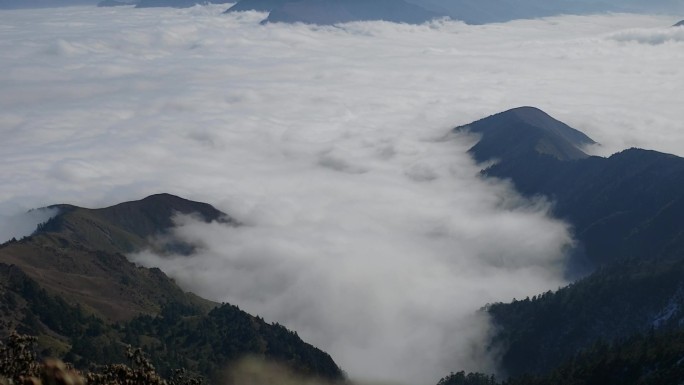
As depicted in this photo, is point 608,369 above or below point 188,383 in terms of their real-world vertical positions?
below

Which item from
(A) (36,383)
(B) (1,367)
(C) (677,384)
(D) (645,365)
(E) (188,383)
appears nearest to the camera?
(A) (36,383)

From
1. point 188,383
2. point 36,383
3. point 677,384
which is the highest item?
point 36,383

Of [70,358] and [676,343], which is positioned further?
[70,358]

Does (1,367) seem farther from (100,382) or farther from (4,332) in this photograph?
(4,332)

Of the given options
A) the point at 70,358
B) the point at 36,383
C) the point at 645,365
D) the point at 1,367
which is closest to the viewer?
the point at 36,383

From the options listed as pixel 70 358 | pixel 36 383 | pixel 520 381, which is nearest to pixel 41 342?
pixel 70 358

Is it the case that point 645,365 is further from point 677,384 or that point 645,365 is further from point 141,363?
point 141,363

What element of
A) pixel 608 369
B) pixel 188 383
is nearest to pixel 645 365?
pixel 608 369

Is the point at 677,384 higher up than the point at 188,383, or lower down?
lower down

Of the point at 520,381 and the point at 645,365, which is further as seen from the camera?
the point at 520,381

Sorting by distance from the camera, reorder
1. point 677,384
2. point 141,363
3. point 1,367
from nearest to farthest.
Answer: point 141,363 < point 1,367 < point 677,384
